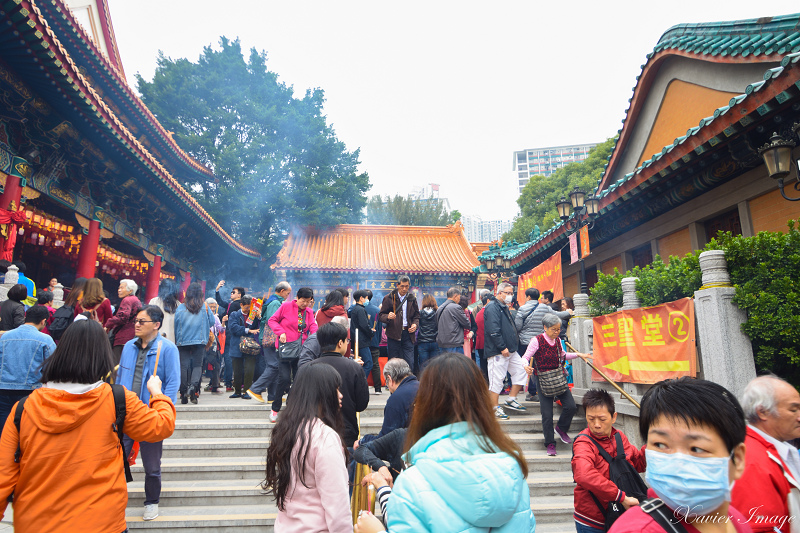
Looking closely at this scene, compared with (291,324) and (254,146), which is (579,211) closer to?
(291,324)

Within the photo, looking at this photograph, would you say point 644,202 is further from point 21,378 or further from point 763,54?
point 21,378

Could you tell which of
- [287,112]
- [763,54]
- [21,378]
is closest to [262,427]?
[21,378]

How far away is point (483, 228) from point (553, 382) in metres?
89.7

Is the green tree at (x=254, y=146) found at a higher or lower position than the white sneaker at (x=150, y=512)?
higher

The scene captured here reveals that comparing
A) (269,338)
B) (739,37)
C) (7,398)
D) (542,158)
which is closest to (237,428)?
(269,338)

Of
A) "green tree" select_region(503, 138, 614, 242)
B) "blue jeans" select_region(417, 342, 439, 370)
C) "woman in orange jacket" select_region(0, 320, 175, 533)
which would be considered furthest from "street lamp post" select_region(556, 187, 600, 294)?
"green tree" select_region(503, 138, 614, 242)

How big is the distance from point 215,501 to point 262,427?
1.23 metres

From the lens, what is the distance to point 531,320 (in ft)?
22.4

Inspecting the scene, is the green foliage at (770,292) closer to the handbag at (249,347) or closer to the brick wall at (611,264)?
the brick wall at (611,264)

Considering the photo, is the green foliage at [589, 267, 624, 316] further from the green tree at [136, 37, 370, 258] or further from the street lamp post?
the green tree at [136, 37, 370, 258]

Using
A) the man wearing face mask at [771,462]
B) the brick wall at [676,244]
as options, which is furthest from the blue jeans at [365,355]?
the man wearing face mask at [771,462]

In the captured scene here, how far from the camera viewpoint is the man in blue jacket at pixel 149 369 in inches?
152

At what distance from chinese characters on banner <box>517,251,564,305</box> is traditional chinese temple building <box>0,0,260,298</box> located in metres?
8.60

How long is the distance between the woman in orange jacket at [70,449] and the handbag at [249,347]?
14.6 feet
